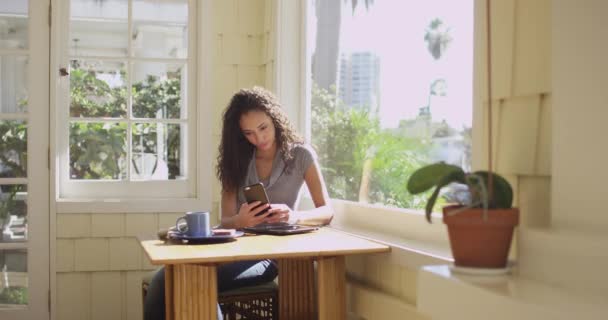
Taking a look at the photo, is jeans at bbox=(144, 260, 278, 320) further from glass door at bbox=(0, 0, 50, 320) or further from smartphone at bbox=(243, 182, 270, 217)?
glass door at bbox=(0, 0, 50, 320)

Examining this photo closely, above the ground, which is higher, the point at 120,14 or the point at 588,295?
the point at 120,14

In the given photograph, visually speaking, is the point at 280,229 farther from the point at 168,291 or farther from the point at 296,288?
the point at 168,291

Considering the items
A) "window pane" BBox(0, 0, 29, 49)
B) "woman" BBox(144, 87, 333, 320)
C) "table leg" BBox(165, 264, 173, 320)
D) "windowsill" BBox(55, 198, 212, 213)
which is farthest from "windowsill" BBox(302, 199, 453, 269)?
"window pane" BBox(0, 0, 29, 49)

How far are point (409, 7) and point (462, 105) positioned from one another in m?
0.55

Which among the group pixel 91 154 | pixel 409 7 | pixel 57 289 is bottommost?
pixel 57 289

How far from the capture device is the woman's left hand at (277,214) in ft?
9.45

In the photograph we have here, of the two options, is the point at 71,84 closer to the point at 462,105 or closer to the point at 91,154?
the point at 91,154

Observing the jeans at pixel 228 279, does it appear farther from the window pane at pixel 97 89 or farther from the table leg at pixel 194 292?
the window pane at pixel 97 89

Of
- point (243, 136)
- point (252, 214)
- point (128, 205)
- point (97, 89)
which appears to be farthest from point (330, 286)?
point (97, 89)

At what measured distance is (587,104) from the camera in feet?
5.33

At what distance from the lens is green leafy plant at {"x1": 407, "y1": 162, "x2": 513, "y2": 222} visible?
1.64 m

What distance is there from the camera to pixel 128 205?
4.05 meters

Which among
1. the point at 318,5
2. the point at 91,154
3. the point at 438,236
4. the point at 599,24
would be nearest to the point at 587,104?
the point at 599,24

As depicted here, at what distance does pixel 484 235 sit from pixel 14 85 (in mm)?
3133
